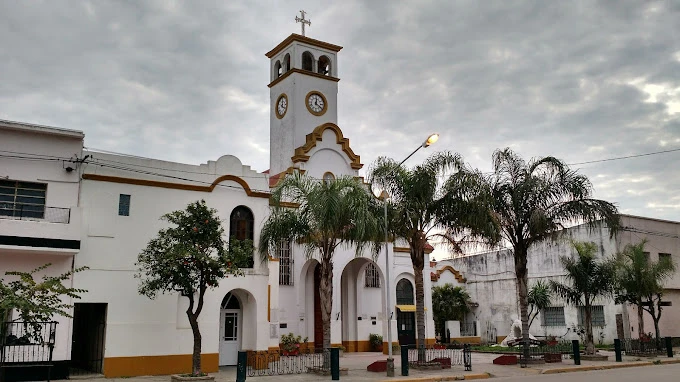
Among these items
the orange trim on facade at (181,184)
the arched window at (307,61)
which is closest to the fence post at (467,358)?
the orange trim on facade at (181,184)

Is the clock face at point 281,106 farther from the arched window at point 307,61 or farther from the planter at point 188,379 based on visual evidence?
the planter at point 188,379

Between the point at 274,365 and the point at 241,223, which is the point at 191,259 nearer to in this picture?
the point at 241,223

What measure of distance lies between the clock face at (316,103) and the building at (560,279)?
46.7 ft

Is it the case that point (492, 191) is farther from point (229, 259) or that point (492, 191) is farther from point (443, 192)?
point (229, 259)

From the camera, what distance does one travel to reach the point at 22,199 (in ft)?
66.6

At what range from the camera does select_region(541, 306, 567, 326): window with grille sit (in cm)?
3856

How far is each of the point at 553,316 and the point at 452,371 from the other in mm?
18786

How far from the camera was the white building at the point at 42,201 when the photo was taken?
19562 millimetres

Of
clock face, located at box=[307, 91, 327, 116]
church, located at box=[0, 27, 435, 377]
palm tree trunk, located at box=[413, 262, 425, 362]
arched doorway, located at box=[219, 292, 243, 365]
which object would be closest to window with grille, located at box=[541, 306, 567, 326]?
church, located at box=[0, 27, 435, 377]

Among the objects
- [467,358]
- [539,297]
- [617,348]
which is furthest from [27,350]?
[539,297]

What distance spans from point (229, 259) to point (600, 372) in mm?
14990

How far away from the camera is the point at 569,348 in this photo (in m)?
31.5

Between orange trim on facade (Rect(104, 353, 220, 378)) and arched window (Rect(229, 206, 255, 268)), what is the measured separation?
193 inches

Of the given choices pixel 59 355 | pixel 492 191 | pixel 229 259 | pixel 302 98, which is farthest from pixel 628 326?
pixel 59 355
